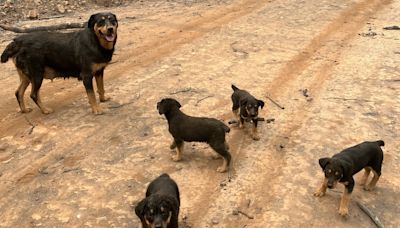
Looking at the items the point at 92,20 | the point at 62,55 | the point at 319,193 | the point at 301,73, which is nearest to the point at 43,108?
the point at 62,55

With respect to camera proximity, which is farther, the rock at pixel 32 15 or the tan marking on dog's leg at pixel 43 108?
the rock at pixel 32 15

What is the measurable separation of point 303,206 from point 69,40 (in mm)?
5734

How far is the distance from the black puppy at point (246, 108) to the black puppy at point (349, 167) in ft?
6.13

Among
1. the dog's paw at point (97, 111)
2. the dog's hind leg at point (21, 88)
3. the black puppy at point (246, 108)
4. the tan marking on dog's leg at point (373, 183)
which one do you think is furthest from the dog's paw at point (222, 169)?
the dog's hind leg at point (21, 88)

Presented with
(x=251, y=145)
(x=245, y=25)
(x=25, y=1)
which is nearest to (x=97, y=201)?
(x=251, y=145)

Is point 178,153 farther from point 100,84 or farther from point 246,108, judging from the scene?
point 100,84

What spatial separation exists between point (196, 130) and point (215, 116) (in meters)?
2.02

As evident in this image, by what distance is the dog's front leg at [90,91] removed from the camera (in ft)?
31.2

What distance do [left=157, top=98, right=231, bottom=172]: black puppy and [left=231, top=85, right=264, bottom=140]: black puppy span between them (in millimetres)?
851

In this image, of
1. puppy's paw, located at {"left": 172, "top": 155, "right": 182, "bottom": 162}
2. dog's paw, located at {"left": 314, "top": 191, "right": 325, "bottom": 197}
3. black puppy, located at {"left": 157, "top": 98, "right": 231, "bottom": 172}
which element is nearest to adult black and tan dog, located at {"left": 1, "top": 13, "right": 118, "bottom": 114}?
black puppy, located at {"left": 157, "top": 98, "right": 231, "bottom": 172}

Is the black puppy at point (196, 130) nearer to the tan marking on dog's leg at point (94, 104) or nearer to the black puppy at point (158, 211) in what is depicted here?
the black puppy at point (158, 211)

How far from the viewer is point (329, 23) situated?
1623 centimetres

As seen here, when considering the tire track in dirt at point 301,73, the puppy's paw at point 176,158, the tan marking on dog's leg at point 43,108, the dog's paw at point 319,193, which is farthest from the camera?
the tan marking on dog's leg at point 43,108

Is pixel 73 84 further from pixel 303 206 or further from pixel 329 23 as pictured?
pixel 329 23
